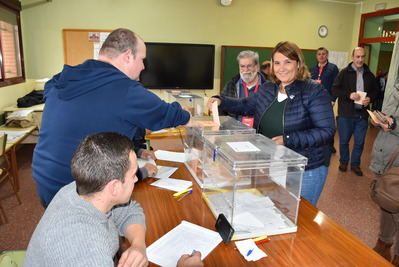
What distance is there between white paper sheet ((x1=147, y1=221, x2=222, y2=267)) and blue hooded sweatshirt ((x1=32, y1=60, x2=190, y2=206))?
0.54m

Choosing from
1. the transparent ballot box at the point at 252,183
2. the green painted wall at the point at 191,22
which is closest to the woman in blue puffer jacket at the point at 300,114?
the transparent ballot box at the point at 252,183

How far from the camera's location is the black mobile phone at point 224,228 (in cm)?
125

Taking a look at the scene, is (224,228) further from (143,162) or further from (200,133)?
(143,162)

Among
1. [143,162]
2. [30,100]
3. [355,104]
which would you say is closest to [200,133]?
[143,162]

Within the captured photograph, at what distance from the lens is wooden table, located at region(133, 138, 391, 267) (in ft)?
3.85

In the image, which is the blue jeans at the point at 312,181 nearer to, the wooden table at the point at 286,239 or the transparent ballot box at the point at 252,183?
the wooden table at the point at 286,239

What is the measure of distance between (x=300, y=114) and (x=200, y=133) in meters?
0.59

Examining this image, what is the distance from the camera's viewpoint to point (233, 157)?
4.30 ft

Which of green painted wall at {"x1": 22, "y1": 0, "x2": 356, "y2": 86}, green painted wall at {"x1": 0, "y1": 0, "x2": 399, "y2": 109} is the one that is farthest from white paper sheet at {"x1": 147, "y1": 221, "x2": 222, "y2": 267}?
green painted wall at {"x1": 22, "y1": 0, "x2": 356, "y2": 86}

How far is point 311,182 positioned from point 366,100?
2.64 m

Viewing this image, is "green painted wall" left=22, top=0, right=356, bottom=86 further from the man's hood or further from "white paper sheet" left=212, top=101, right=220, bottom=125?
the man's hood

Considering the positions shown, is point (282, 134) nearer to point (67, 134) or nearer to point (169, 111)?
point (169, 111)

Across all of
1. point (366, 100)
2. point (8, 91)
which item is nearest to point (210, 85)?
point (366, 100)

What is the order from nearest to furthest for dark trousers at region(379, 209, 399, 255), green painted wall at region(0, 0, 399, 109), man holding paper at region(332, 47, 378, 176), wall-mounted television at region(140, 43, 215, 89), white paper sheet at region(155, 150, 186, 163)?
1. dark trousers at region(379, 209, 399, 255)
2. white paper sheet at region(155, 150, 186, 163)
3. man holding paper at region(332, 47, 378, 176)
4. green painted wall at region(0, 0, 399, 109)
5. wall-mounted television at region(140, 43, 215, 89)
